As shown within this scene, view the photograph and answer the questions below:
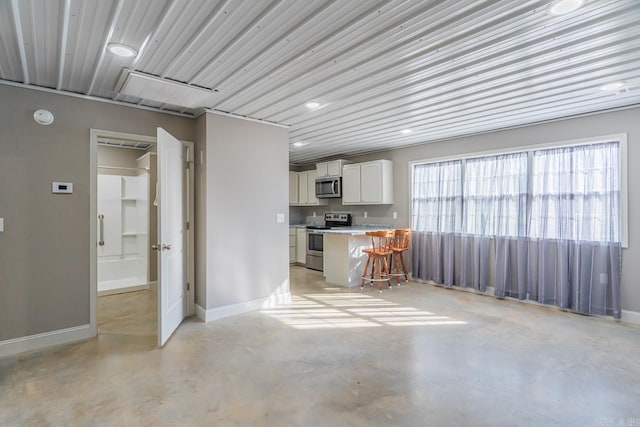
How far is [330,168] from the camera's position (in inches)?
282

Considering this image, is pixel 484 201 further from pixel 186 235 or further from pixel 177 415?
pixel 177 415

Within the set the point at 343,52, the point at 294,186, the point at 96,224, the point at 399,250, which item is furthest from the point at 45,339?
the point at 294,186

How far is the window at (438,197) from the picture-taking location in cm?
537

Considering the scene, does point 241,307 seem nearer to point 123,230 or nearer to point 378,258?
point 378,258

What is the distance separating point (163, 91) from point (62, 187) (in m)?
1.38

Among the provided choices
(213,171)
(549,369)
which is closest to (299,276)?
(213,171)

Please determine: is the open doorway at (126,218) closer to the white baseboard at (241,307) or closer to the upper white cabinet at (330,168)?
the white baseboard at (241,307)

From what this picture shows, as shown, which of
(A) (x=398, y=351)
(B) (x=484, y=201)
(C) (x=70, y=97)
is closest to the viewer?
(A) (x=398, y=351)

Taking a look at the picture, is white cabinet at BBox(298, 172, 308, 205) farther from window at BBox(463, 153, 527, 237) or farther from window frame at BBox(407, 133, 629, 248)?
window frame at BBox(407, 133, 629, 248)

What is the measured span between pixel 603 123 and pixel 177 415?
523 centimetres

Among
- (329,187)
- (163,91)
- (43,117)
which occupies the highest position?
(163,91)

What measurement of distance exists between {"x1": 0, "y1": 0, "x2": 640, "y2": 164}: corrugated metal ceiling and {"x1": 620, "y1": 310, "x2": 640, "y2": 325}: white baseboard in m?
2.36

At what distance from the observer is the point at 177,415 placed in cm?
208

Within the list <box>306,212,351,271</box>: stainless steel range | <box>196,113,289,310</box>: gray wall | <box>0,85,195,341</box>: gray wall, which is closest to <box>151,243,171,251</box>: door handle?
<box>196,113,289,310</box>: gray wall
